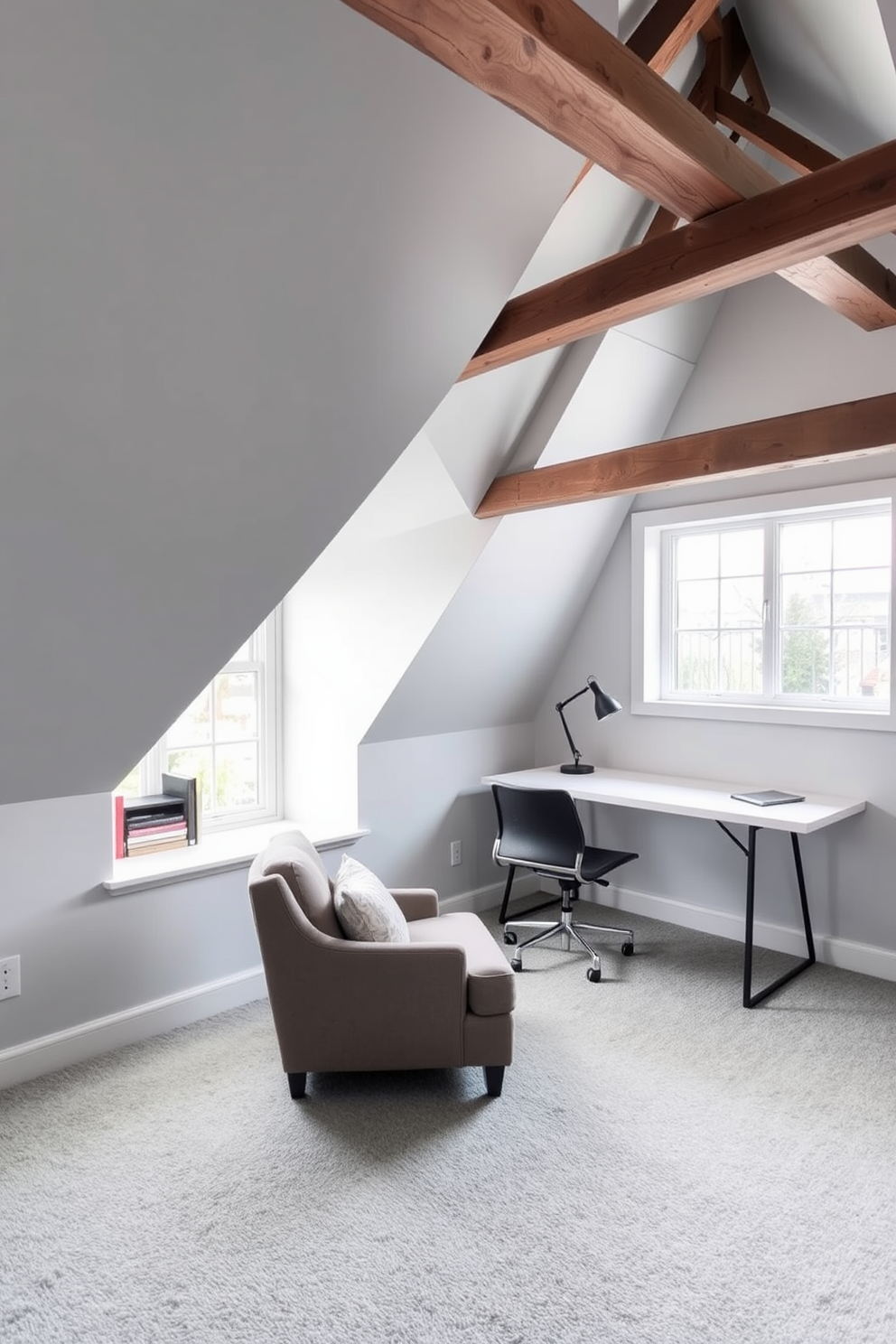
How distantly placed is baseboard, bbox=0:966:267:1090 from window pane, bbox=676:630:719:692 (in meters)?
2.40

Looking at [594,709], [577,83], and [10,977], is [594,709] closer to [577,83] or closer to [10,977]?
[10,977]

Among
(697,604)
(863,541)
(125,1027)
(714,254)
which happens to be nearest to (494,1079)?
(125,1027)

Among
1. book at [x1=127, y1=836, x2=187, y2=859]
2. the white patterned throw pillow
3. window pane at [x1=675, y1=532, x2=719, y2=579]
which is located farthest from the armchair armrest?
window pane at [x1=675, y1=532, x2=719, y2=579]

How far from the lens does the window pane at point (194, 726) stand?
12.4ft

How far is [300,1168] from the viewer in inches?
90.0

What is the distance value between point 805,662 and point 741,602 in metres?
0.42

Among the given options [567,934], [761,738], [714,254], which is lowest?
[567,934]

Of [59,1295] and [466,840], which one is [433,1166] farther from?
[466,840]

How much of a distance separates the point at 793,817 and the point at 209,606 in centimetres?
218

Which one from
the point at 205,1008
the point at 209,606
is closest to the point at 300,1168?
the point at 205,1008

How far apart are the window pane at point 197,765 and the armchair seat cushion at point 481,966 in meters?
1.32

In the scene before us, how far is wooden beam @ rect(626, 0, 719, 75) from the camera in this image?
2693 millimetres

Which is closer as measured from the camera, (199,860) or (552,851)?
(199,860)

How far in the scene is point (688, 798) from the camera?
3.58 m
